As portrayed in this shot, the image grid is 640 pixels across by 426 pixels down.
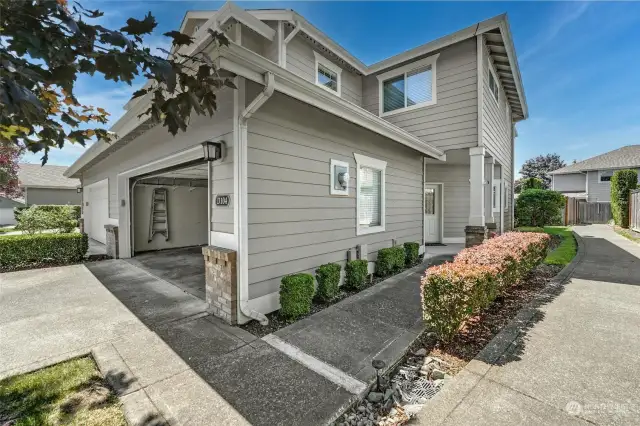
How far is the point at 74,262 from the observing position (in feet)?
26.5

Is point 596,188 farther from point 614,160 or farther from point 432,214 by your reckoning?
point 432,214

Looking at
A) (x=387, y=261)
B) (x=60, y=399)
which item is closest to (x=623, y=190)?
(x=387, y=261)

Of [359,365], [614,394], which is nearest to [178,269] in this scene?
[359,365]

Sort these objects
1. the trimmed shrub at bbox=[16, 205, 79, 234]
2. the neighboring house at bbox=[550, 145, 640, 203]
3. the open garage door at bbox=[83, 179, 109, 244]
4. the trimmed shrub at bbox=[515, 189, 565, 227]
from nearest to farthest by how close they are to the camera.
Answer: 1. the trimmed shrub at bbox=[16, 205, 79, 234]
2. the open garage door at bbox=[83, 179, 109, 244]
3. the trimmed shrub at bbox=[515, 189, 565, 227]
4. the neighboring house at bbox=[550, 145, 640, 203]

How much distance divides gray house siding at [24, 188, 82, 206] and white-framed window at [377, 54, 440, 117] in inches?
996

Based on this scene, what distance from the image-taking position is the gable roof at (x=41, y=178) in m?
22.7

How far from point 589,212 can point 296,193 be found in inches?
1011

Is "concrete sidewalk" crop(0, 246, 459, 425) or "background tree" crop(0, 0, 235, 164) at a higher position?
"background tree" crop(0, 0, 235, 164)

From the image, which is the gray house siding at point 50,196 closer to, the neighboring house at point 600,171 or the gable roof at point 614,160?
the neighboring house at point 600,171

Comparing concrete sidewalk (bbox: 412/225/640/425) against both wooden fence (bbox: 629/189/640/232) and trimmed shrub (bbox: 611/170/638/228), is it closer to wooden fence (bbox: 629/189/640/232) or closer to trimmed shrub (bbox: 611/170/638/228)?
wooden fence (bbox: 629/189/640/232)

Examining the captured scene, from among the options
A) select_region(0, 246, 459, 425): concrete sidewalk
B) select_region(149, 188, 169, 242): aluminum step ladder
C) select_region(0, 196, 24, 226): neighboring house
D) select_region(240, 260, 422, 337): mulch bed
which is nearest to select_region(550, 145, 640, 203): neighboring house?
select_region(240, 260, 422, 337): mulch bed

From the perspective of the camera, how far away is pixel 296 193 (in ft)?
14.9

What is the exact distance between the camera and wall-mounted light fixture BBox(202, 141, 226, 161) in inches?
154

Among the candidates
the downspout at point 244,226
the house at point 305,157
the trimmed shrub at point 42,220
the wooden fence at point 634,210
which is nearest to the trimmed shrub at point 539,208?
the wooden fence at point 634,210
